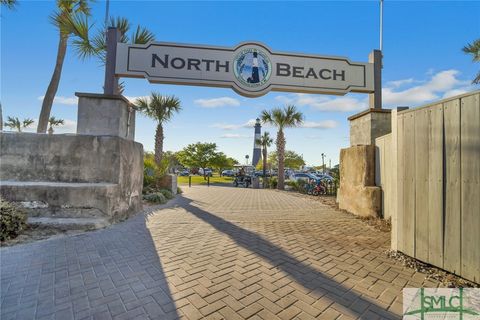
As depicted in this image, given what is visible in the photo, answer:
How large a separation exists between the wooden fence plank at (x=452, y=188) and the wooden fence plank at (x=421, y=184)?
0.28m

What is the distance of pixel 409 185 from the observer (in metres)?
3.52

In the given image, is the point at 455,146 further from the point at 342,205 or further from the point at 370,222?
the point at 342,205

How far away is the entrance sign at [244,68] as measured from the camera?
19.6 ft

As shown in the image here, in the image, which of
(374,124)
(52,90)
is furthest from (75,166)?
(374,124)

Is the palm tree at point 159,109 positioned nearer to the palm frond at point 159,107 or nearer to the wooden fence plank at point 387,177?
the palm frond at point 159,107

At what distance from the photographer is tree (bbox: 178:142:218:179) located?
33.7 metres

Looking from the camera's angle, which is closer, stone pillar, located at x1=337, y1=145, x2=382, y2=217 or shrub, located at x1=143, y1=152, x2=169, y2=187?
stone pillar, located at x1=337, y1=145, x2=382, y2=217

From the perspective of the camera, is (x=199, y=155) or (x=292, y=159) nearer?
(x=199, y=155)

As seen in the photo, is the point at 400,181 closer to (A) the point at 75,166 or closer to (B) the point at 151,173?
(A) the point at 75,166

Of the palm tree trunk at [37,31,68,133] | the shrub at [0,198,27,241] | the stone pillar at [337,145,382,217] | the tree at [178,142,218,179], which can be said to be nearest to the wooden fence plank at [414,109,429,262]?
the stone pillar at [337,145,382,217]

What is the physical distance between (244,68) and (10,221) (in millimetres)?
5844

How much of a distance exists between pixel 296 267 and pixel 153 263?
194 centimetres

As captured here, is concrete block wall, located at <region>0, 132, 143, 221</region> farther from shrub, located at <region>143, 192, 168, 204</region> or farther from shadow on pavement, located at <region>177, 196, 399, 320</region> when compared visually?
shrub, located at <region>143, 192, 168, 204</region>

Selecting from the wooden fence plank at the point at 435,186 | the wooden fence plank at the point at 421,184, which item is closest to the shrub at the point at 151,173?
the wooden fence plank at the point at 421,184
